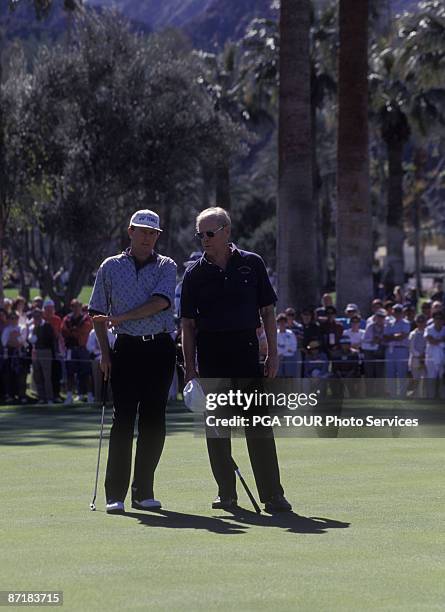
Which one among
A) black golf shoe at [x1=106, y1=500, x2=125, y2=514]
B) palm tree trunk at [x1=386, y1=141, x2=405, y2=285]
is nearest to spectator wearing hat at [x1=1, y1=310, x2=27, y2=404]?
black golf shoe at [x1=106, y1=500, x2=125, y2=514]

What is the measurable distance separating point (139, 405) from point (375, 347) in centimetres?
1481

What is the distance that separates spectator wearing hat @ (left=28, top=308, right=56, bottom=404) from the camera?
24.8 metres

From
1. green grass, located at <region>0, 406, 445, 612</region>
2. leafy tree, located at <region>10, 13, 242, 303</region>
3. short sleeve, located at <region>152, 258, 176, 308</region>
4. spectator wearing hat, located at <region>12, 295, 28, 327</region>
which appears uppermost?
leafy tree, located at <region>10, 13, 242, 303</region>

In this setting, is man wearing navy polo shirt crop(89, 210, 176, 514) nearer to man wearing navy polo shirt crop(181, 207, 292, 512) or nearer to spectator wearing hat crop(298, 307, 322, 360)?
man wearing navy polo shirt crop(181, 207, 292, 512)

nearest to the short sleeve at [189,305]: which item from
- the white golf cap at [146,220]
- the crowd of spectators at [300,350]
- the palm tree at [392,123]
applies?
the white golf cap at [146,220]

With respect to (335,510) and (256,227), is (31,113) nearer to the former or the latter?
(335,510)

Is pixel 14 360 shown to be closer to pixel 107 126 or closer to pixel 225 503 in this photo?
pixel 225 503

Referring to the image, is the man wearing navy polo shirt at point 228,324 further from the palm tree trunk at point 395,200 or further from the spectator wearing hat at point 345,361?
the palm tree trunk at point 395,200

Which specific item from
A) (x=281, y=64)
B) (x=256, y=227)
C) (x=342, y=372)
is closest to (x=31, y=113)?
(x=281, y=64)

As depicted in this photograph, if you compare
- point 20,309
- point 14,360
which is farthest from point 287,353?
point 20,309

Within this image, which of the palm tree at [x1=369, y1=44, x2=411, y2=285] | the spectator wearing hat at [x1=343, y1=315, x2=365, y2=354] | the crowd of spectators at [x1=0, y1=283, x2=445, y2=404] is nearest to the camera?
the crowd of spectators at [x1=0, y1=283, x2=445, y2=404]

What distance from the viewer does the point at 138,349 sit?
31.5ft

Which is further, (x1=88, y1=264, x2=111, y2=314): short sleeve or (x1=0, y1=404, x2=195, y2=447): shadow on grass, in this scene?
(x1=0, y1=404, x2=195, y2=447): shadow on grass

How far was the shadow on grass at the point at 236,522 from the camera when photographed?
8602 mm
